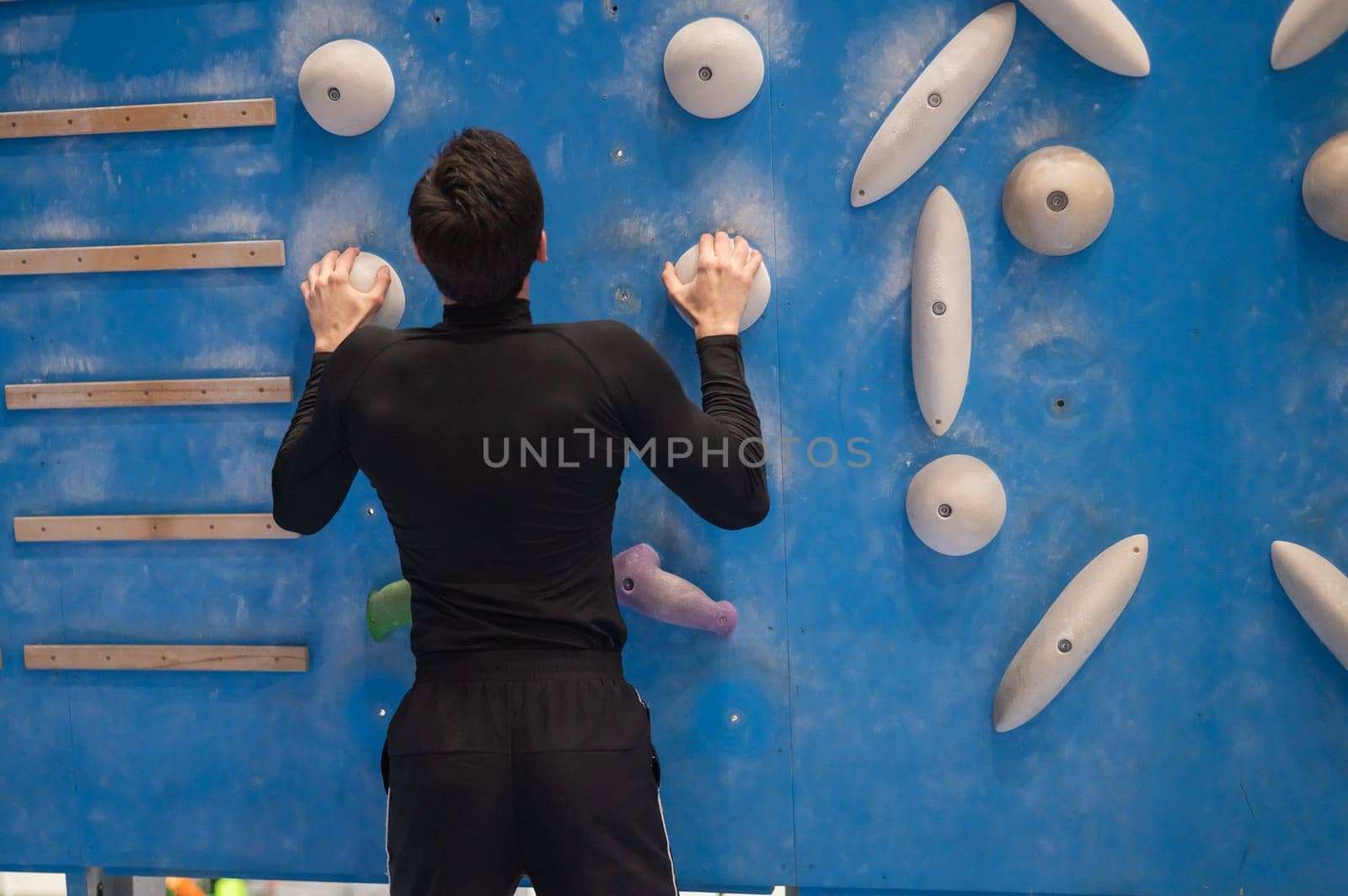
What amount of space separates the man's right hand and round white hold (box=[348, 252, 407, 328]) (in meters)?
0.51

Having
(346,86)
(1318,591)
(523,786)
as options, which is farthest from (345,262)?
(1318,591)

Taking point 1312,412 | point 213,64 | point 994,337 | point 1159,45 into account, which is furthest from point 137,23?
point 1312,412

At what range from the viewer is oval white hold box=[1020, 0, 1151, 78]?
183 centimetres

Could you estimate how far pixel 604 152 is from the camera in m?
1.96

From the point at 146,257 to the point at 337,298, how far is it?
483mm

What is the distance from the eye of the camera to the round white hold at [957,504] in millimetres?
1860

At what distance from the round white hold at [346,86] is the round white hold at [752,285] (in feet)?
2.12

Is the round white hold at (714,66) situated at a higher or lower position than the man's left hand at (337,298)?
higher

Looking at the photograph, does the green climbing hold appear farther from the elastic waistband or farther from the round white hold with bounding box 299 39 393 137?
the round white hold with bounding box 299 39 393 137

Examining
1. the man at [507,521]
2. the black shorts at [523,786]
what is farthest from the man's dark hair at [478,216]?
→ the black shorts at [523,786]

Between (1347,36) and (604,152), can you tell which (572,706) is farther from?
(1347,36)

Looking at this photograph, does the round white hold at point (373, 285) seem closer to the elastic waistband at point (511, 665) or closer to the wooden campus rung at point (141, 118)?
the wooden campus rung at point (141, 118)

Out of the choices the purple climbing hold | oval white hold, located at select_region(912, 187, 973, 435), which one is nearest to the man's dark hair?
the purple climbing hold

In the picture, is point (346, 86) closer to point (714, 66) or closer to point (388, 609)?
point (714, 66)
